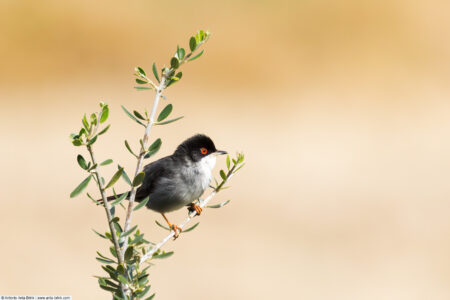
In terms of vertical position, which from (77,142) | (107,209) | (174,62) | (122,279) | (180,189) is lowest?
(122,279)

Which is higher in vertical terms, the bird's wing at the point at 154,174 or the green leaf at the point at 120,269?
the bird's wing at the point at 154,174

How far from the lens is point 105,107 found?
1.11 metres

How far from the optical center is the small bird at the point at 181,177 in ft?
12.5

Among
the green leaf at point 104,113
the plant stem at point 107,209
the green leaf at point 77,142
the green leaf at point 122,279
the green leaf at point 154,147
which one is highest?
the green leaf at point 104,113

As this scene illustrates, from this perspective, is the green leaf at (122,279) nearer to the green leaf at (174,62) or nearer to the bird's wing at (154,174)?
the green leaf at (174,62)

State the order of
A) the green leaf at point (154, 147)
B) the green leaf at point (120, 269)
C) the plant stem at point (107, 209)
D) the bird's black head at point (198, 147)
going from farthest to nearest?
the bird's black head at point (198, 147) → the green leaf at point (154, 147) → the green leaf at point (120, 269) → the plant stem at point (107, 209)

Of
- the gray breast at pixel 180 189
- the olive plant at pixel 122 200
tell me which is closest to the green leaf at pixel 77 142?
the olive plant at pixel 122 200

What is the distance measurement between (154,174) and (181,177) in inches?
11.5

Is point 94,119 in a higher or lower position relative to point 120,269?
higher

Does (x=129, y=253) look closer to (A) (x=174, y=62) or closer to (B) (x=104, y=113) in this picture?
(B) (x=104, y=113)

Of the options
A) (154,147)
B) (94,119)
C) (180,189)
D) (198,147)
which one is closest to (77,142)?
(94,119)

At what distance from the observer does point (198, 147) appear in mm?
4051

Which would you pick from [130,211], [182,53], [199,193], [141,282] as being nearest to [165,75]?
[182,53]

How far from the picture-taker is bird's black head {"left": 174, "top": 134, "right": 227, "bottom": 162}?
401 cm
